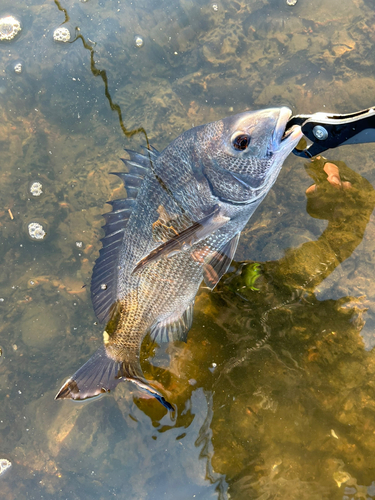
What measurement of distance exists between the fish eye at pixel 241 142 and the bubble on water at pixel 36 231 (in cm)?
242

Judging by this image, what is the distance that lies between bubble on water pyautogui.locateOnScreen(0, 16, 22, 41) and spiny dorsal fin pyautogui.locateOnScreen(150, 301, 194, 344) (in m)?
3.80

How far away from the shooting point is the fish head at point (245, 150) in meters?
2.28

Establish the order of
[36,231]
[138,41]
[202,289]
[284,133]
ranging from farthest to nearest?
[138,41] < [36,231] < [202,289] < [284,133]

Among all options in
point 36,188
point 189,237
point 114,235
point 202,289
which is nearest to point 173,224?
point 189,237

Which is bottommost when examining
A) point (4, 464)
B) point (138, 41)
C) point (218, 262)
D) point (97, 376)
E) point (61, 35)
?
point (4, 464)

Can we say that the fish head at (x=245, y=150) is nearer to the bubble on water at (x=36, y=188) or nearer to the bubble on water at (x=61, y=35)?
the bubble on water at (x=36, y=188)

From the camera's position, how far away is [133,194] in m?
2.66

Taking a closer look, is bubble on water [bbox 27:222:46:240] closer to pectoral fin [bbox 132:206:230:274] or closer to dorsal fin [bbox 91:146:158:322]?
dorsal fin [bbox 91:146:158:322]

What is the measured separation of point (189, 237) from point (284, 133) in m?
1.04

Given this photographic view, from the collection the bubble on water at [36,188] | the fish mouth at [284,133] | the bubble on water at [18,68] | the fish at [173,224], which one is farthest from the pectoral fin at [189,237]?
the bubble on water at [18,68]

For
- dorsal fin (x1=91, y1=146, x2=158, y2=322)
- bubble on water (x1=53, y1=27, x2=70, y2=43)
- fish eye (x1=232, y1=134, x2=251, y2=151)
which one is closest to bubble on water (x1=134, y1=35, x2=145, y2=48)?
bubble on water (x1=53, y1=27, x2=70, y2=43)

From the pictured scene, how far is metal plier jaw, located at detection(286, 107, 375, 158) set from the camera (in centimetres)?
238

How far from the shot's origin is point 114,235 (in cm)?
271

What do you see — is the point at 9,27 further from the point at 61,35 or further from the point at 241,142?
the point at 241,142
